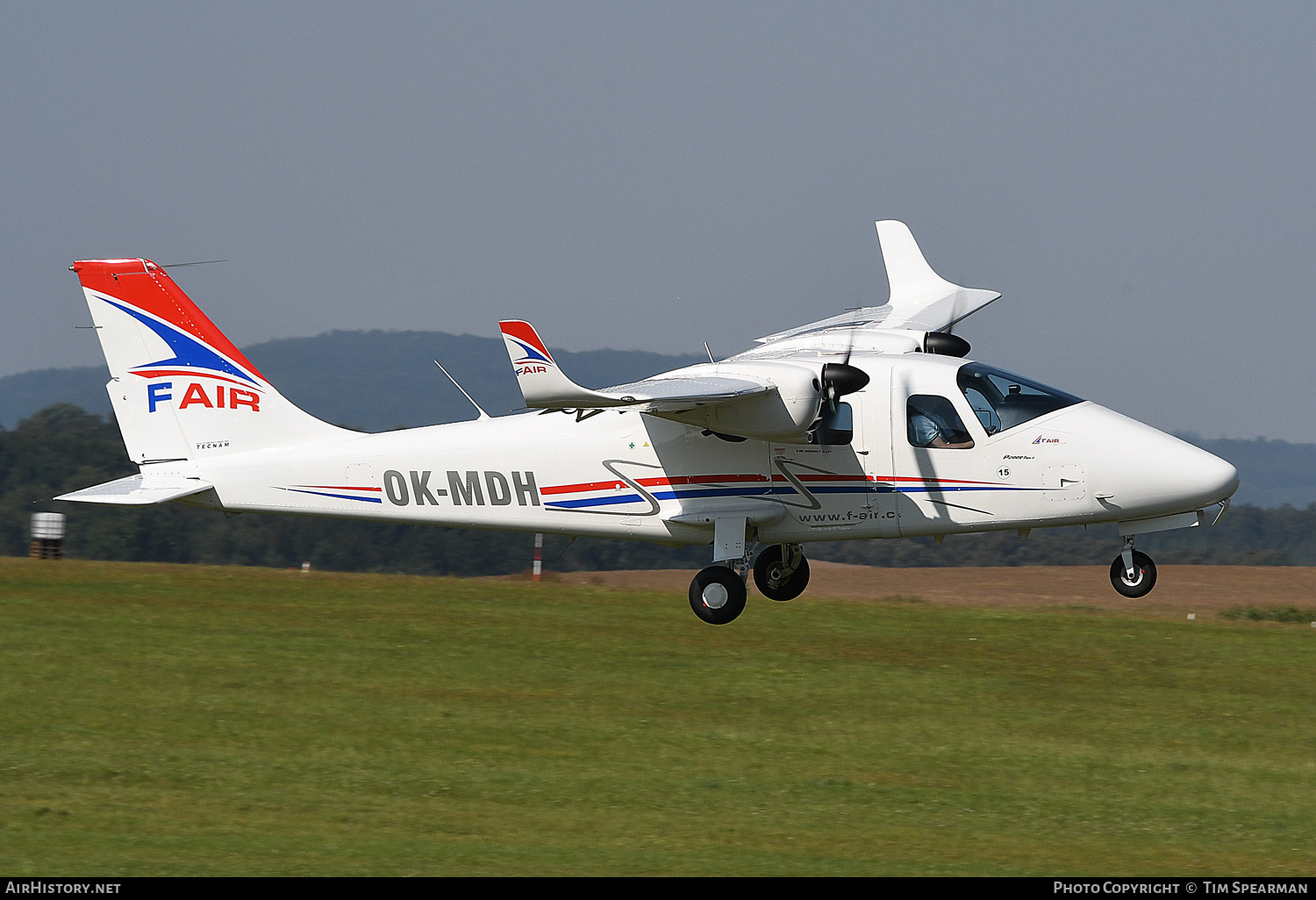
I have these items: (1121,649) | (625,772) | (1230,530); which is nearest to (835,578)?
(1121,649)

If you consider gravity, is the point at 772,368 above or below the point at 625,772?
above

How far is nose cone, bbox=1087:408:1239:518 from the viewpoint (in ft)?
59.5

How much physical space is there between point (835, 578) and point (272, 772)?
33.2 m

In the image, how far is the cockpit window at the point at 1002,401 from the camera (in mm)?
18703

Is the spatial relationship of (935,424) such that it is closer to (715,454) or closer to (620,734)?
(715,454)

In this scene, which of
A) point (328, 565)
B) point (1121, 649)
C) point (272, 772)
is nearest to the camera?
point (272, 772)

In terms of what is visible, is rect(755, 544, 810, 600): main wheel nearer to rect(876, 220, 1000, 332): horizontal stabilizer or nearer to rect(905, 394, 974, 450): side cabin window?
rect(905, 394, 974, 450): side cabin window

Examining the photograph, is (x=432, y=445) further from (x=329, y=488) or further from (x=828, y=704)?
(x=828, y=704)

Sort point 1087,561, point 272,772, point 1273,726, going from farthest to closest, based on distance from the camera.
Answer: point 1087,561 → point 1273,726 → point 272,772

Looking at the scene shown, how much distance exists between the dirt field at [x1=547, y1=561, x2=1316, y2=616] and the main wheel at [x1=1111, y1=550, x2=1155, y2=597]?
77.2 ft

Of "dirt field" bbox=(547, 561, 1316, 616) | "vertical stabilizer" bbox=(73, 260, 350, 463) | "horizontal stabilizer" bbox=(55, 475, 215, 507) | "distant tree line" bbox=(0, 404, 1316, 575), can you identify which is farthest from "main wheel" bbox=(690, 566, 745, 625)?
"distant tree line" bbox=(0, 404, 1316, 575)

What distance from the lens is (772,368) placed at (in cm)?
1819

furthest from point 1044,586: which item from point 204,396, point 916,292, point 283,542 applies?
point 283,542

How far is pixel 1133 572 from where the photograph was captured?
18906mm
